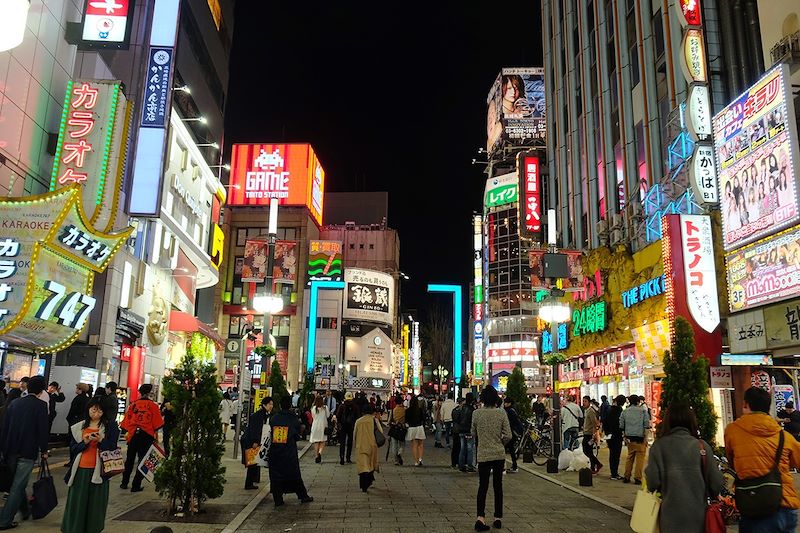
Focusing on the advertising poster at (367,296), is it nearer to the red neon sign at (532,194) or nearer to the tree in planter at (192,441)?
the red neon sign at (532,194)

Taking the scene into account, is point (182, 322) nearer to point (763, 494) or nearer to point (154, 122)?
point (154, 122)

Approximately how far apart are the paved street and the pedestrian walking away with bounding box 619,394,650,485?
1847 millimetres

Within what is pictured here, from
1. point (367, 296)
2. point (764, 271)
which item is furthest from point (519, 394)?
point (367, 296)

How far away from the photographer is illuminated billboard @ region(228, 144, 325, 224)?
73500 mm

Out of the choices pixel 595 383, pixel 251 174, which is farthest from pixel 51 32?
pixel 251 174

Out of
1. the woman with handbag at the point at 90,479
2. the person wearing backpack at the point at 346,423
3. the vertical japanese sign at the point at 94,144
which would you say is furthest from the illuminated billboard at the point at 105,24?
the woman with handbag at the point at 90,479

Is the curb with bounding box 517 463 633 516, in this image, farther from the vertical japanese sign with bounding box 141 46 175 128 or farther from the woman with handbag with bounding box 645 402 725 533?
the vertical japanese sign with bounding box 141 46 175 128

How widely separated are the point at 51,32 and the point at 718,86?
23.0 m

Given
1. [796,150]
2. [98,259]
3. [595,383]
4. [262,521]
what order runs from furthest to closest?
1. [595,383]
2. [98,259]
3. [796,150]
4. [262,521]

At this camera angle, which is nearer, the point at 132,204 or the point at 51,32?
the point at 51,32

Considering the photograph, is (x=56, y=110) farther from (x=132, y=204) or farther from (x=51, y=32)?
(x=132, y=204)

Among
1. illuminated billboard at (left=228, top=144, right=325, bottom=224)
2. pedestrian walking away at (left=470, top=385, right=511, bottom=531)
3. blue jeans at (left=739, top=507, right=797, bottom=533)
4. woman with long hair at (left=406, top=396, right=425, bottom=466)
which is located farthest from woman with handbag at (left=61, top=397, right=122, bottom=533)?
illuminated billboard at (left=228, top=144, right=325, bottom=224)

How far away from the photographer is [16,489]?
7.74m

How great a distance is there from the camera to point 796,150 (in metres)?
15.1
